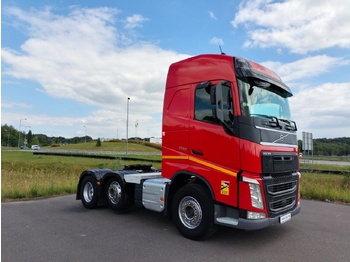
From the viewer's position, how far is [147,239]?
18.9 feet

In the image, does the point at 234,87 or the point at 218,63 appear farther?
the point at 218,63

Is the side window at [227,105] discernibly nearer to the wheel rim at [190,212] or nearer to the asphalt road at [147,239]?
the wheel rim at [190,212]

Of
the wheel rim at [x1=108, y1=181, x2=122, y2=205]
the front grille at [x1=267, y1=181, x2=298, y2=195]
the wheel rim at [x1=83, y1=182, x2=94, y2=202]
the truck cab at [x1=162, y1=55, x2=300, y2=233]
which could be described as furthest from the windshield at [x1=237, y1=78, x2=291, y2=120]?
the wheel rim at [x1=83, y1=182, x2=94, y2=202]

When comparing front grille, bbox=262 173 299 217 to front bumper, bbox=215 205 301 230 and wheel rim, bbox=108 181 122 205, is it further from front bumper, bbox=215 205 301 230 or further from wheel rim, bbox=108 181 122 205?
wheel rim, bbox=108 181 122 205

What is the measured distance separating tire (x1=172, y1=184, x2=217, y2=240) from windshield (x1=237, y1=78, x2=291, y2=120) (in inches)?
65.6

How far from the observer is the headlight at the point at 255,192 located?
5.12m

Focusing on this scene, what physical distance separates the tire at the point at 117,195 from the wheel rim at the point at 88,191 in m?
0.73

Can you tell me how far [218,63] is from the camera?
5.77 m

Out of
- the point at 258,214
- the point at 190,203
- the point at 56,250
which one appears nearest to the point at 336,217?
the point at 258,214

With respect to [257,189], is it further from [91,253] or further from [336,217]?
[336,217]

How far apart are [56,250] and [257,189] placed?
11.2ft

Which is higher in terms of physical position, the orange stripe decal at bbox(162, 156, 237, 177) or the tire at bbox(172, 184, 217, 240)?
the orange stripe decal at bbox(162, 156, 237, 177)

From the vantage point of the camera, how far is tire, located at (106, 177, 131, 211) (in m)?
7.51

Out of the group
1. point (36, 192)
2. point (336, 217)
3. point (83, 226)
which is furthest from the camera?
point (36, 192)
